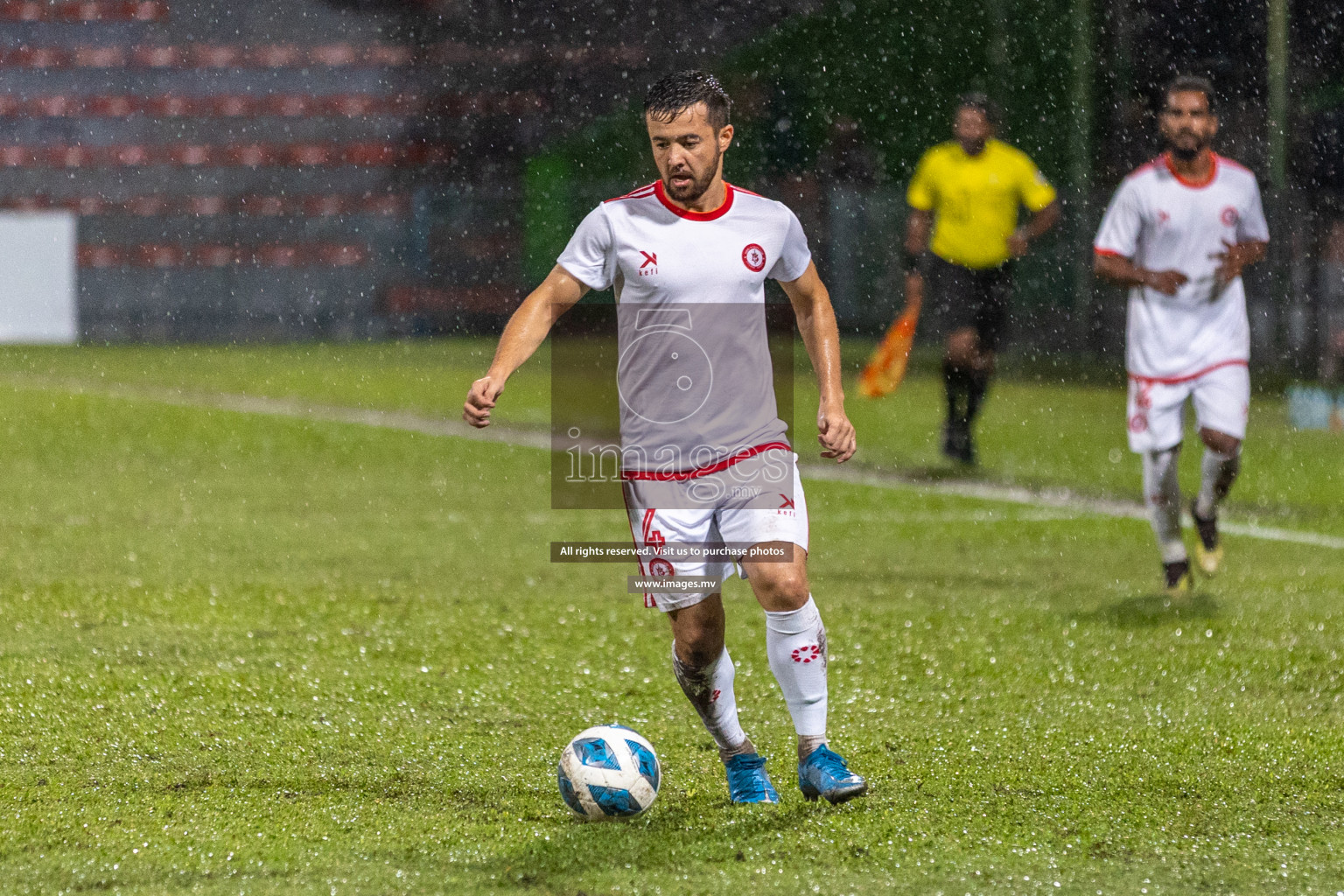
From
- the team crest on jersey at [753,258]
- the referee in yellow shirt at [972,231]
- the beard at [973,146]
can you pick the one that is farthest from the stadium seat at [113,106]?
the team crest on jersey at [753,258]

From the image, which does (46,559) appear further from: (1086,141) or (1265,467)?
(1086,141)

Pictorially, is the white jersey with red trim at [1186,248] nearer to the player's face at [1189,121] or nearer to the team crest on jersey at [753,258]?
→ the player's face at [1189,121]

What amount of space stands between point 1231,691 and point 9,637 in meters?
3.63

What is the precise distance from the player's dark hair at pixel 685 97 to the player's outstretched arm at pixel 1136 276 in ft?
8.70

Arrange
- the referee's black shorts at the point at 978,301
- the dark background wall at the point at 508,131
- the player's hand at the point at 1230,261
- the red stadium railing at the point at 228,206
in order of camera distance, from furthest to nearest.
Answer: the red stadium railing at the point at 228,206
the dark background wall at the point at 508,131
the referee's black shorts at the point at 978,301
the player's hand at the point at 1230,261

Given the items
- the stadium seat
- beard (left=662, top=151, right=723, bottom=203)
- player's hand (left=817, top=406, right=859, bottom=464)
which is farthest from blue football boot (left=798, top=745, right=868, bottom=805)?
the stadium seat

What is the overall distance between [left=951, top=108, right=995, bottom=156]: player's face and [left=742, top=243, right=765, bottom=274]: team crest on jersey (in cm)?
579

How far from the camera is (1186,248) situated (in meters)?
5.65

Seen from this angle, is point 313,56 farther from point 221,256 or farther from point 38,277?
point 38,277

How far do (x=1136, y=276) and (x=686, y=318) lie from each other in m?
2.85

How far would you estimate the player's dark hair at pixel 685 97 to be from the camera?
324 centimetres

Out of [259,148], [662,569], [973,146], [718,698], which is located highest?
[259,148]

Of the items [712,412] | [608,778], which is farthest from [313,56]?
→ [608,778]

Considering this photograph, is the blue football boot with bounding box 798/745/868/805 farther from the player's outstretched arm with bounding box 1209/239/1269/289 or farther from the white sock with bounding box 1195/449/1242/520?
the player's outstretched arm with bounding box 1209/239/1269/289
